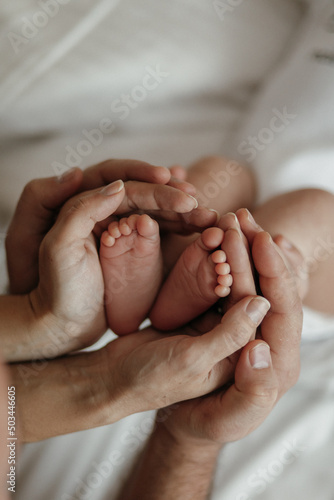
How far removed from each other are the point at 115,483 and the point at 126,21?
1.01 metres

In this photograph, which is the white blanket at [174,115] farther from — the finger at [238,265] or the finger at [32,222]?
the finger at [238,265]

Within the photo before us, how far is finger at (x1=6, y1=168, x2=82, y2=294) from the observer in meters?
0.72

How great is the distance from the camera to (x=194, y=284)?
2.08 ft

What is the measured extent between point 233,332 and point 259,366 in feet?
0.23

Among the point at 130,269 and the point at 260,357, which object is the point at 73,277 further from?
the point at 260,357

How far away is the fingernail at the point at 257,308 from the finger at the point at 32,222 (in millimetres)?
329

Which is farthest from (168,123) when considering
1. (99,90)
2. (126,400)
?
(126,400)

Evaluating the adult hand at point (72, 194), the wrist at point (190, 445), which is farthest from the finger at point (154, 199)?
the wrist at point (190, 445)

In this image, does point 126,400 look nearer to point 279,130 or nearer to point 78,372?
point 78,372

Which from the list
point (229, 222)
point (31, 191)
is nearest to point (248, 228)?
point (229, 222)

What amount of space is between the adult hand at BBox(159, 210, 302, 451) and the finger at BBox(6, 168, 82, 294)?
280 millimetres

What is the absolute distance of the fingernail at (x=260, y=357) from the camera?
0.61 metres

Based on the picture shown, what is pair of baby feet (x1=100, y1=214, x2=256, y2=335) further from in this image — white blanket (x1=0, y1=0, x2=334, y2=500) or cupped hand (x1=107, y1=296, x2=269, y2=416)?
white blanket (x1=0, y1=0, x2=334, y2=500)

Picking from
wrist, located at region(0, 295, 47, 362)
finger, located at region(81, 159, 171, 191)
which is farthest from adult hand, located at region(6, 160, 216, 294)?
wrist, located at region(0, 295, 47, 362)
